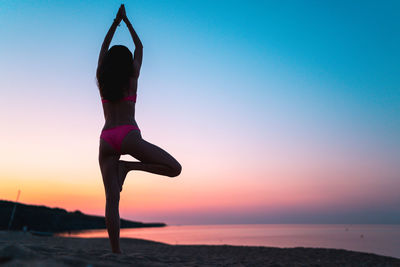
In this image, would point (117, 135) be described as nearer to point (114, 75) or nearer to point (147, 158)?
point (147, 158)

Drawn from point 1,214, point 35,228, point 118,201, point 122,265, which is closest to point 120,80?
point 118,201

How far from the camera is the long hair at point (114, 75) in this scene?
9.45ft

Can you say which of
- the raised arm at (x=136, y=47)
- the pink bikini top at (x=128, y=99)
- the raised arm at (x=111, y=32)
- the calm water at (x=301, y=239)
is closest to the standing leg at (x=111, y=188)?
the pink bikini top at (x=128, y=99)

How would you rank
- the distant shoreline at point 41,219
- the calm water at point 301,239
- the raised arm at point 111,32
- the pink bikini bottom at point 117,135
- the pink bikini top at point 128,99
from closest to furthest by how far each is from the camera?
the pink bikini bottom at point 117,135
the pink bikini top at point 128,99
the raised arm at point 111,32
the calm water at point 301,239
the distant shoreline at point 41,219

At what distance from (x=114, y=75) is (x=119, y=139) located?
0.61 m

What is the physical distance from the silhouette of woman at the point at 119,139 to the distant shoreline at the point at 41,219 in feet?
159

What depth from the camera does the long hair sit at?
2.88 metres

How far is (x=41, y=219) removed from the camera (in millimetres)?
64312

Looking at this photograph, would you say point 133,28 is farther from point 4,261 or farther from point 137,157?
point 4,261

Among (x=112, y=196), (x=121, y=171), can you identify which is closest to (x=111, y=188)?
(x=112, y=196)

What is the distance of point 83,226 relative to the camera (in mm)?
84438

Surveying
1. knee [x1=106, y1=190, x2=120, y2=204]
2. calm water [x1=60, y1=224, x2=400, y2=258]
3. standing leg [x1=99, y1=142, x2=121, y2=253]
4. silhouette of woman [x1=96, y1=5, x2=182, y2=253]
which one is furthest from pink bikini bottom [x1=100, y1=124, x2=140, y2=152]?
calm water [x1=60, y1=224, x2=400, y2=258]

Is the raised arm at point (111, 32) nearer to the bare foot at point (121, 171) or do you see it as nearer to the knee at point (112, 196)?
the bare foot at point (121, 171)

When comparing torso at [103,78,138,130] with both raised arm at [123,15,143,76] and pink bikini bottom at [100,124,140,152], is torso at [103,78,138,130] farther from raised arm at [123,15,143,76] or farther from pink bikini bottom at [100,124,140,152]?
raised arm at [123,15,143,76]
